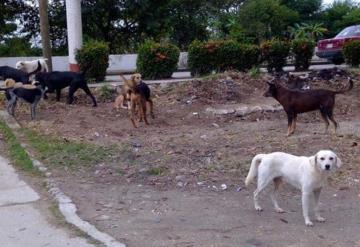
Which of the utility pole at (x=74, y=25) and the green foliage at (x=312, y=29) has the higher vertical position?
the utility pole at (x=74, y=25)

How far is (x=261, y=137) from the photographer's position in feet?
32.7

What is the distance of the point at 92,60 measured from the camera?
18.5 meters

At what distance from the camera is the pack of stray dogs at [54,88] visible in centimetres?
1210

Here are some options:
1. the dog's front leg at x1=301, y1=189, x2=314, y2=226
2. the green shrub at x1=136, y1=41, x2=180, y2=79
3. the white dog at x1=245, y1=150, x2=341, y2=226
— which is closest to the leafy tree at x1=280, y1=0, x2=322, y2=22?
the green shrub at x1=136, y1=41, x2=180, y2=79

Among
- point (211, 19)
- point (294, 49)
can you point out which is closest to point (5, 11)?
point (211, 19)

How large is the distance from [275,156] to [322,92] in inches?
172

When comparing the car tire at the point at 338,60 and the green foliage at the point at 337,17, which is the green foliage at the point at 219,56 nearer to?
the car tire at the point at 338,60

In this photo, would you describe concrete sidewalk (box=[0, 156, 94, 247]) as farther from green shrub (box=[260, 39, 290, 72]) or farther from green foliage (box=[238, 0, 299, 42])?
green foliage (box=[238, 0, 299, 42])

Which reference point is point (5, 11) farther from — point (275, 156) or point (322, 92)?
point (275, 156)

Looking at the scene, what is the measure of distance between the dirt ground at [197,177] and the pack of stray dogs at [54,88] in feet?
1.07

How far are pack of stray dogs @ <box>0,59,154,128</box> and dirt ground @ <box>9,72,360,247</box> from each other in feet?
1.07

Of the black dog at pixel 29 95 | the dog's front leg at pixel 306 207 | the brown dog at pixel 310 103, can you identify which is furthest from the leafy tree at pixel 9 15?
the dog's front leg at pixel 306 207

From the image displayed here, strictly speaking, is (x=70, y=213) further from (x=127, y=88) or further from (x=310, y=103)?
(x=127, y=88)

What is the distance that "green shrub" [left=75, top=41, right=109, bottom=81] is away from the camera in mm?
18438
